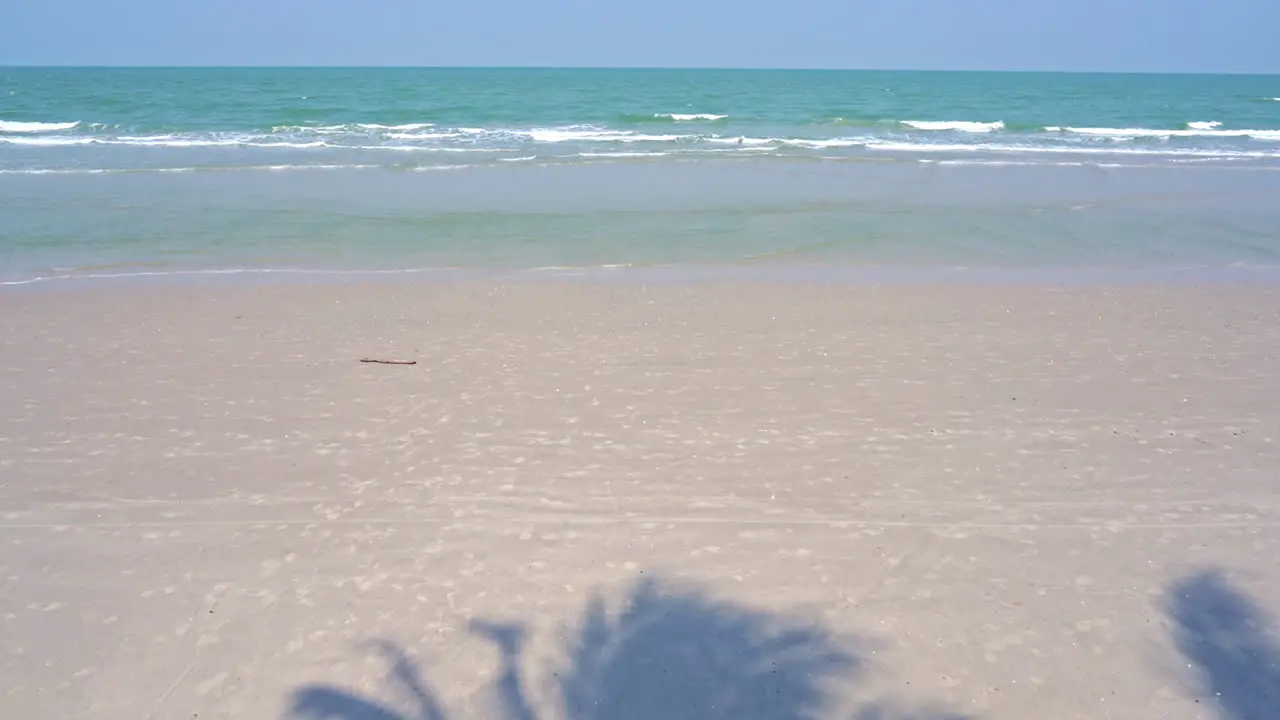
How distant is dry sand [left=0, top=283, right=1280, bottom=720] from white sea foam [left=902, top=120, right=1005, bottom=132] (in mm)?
25673

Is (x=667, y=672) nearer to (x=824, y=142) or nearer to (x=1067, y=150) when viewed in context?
(x=824, y=142)

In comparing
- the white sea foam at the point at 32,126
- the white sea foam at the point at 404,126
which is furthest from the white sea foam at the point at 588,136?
the white sea foam at the point at 32,126

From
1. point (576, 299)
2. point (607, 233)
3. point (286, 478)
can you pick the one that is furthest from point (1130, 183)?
point (286, 478)

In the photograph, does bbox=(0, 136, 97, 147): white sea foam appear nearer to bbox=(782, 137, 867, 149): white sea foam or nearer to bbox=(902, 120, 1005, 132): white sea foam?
bbox=(782, 137, 867, 149): white sea foam

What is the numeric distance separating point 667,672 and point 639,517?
55.1 inches

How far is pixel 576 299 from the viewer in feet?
32.4

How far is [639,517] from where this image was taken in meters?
5.47

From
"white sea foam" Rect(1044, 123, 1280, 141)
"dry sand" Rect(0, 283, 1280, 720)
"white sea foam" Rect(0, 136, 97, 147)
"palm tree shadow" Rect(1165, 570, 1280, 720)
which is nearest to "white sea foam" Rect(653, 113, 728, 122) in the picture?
"white sea foam" Rect(1044, 123, 1280, 141)

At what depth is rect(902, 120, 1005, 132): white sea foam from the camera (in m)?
32.9

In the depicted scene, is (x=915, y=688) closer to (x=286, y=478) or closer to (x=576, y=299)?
(x=286, y=478)

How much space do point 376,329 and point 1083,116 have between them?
1382 inches

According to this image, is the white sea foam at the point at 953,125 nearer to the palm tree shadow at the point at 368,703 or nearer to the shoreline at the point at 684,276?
the shoreline at the point at 684,276

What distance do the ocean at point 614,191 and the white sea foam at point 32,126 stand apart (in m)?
0.13

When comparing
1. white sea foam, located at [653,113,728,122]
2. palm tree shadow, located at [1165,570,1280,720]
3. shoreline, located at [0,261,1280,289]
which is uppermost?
white sea foam, located at [653,113,728,122]
